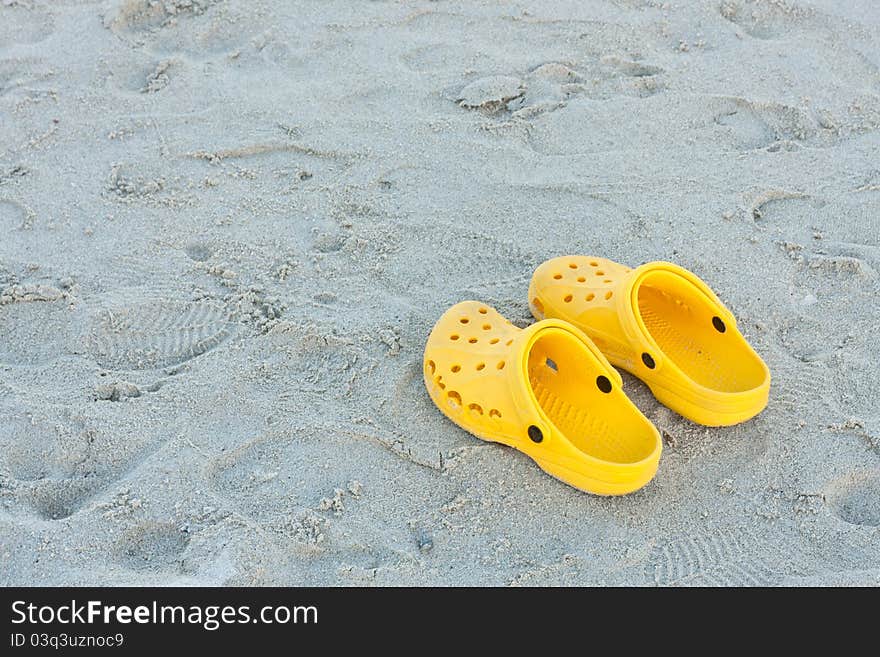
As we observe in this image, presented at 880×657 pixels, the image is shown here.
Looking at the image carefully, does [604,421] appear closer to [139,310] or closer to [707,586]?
[707,586]

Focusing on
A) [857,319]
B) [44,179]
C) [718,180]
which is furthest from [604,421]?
[44,179]

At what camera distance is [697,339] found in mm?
2285

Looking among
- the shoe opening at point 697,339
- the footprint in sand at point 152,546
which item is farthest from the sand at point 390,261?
the shoe opening at point 697,339

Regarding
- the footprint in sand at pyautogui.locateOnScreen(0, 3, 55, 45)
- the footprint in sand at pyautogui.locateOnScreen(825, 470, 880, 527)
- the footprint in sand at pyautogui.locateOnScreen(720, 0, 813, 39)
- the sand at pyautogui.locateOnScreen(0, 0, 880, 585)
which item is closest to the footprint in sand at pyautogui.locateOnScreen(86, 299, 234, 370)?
the sand at pyautogui.locateOnScreen(0, 0, 880, 585)

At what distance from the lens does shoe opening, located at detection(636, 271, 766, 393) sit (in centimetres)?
221

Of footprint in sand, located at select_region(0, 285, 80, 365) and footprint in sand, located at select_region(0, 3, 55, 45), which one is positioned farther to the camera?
footprint in sand, located at select_region(0, 3, 55, 45)

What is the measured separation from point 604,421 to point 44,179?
1.73 metres

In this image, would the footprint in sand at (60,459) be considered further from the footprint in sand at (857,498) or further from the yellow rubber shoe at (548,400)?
the footprint in sand at (857,498)

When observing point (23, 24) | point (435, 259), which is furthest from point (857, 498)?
point (23, 24)

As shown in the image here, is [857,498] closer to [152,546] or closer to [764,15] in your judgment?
[152,546]

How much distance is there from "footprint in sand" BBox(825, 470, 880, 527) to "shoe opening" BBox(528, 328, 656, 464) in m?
0.39

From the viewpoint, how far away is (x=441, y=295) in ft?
8.13

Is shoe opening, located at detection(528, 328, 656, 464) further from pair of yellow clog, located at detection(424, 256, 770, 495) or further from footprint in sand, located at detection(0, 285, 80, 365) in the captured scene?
footprint in sand, located at detection(0, 285, 80, 365)

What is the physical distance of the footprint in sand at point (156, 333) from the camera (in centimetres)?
226
